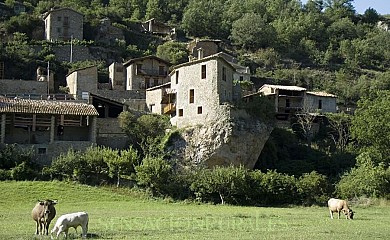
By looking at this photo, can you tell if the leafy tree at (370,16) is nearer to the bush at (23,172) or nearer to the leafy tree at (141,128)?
the leafy tree at (141,128)

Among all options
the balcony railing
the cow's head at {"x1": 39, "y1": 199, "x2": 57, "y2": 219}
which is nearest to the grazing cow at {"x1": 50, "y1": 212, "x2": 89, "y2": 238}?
the cow's head at {"x1": 39, "y1": 199, "x2": 57, "y2": 219}

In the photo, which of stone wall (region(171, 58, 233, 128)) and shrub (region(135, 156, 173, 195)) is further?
stone wall (region(171, 58, 233, 128))

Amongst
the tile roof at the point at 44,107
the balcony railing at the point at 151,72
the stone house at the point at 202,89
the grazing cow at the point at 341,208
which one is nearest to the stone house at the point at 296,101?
the balcony railing at the point at 151,72

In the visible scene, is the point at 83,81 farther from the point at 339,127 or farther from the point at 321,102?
the point at 321,102

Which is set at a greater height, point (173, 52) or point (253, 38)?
point (253, 38)

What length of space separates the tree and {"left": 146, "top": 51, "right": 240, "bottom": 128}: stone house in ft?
44.9

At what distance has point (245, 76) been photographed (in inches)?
3467

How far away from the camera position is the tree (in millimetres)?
59844

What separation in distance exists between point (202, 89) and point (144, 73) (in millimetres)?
23754

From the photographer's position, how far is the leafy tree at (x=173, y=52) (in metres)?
93.4

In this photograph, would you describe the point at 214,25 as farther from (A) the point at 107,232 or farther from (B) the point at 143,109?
(A) the point at 107,232

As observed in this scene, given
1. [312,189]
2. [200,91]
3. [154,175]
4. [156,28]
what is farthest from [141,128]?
[156,28]

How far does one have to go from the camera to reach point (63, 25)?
305 feet

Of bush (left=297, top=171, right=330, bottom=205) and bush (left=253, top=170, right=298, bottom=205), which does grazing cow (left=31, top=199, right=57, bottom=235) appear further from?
bush (left=297, top=171, right=330, bottom=205)
